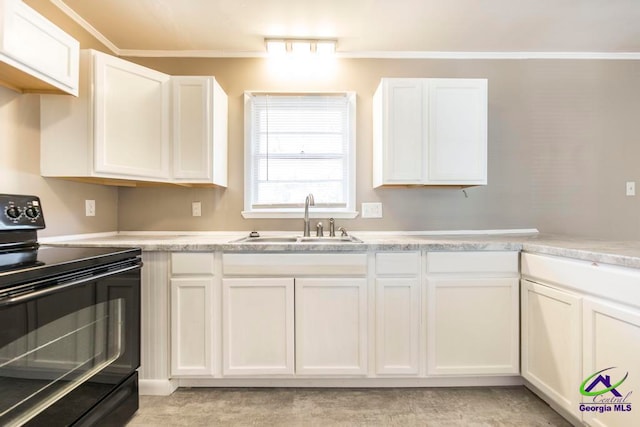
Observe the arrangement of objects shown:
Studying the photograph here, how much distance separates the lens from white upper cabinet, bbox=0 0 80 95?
128cm

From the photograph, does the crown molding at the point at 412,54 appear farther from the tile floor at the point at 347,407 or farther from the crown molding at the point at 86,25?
the tile floor at the point at 347,407

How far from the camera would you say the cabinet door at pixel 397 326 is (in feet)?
5.89

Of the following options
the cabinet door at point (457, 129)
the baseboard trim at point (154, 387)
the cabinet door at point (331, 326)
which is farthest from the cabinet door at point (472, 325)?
the baseboard trim at point (154, 387)

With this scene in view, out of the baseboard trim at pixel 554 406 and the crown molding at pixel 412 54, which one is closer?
the baseboard trim at pixel 554 406

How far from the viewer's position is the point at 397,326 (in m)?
1.80

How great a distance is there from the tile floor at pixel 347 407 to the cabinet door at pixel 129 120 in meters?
1.39

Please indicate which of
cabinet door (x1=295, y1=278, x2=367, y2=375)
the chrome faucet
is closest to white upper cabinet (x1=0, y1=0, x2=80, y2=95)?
the chrome faucet

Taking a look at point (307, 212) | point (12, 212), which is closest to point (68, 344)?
point (12, 212)

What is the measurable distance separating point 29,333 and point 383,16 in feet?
7.77

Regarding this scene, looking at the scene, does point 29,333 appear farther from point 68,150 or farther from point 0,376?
point 68,150

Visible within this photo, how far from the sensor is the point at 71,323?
1.22m

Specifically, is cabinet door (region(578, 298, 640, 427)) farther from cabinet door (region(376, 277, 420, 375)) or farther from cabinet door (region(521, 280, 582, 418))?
cabinet door (region(376, 277, 420, 375))

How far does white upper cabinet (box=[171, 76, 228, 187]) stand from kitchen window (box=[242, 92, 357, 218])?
383 mm

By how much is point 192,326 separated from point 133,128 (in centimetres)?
126
